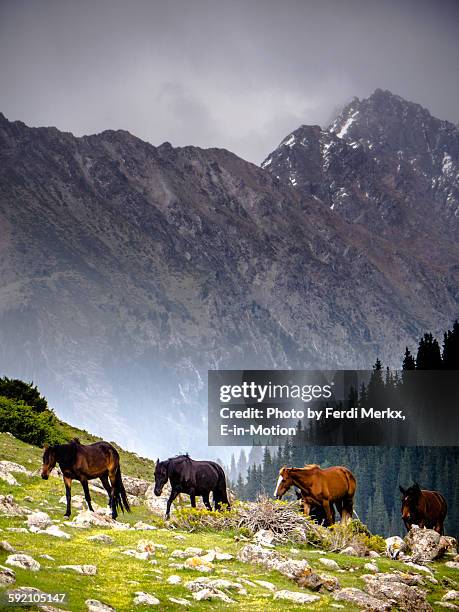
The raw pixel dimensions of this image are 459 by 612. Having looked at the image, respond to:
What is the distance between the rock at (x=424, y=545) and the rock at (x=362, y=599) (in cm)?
→ 1260

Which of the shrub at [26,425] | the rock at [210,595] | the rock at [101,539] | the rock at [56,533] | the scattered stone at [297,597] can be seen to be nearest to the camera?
the rock at [210,595]

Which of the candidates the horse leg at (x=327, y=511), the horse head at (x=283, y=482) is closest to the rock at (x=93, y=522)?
the horse head at (x=283, y=482)

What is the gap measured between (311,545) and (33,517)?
1225 centimetres

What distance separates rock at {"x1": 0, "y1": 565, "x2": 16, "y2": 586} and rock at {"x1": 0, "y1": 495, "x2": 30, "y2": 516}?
1015 centimetres

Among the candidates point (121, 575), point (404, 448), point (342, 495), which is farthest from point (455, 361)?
point (121, 575)

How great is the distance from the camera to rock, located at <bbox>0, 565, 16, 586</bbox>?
17969mm

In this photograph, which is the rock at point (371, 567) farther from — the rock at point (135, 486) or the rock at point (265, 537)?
the rock at point (135, 486)

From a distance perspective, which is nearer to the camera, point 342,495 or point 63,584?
point 63,584

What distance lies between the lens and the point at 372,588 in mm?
23844

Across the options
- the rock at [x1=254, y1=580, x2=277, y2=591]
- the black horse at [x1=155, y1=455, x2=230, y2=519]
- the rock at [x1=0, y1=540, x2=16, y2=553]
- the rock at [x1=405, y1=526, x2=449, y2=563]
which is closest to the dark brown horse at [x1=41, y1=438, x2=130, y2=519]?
the black horse at [x1=155, y1=455, x2=230, y2=519]

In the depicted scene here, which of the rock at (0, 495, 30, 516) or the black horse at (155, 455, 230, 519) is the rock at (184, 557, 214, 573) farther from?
the black horse at (155, 455, 230, 519)

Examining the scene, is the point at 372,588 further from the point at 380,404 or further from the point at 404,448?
the point at 380,404

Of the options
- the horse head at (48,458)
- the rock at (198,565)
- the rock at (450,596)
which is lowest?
the rock at (450,596)

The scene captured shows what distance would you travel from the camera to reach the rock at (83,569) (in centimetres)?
2117
